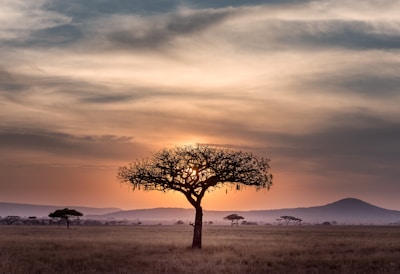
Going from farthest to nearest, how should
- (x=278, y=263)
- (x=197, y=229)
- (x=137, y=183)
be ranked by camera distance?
(x=137, y=183)
(x=197, y=229)
(x=278, y=263)

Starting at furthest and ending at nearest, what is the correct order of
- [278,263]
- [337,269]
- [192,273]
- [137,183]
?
[137,183], [278,263], [337,269], [192,273]

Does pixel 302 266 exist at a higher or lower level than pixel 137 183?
lower

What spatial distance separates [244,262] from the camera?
38.2m

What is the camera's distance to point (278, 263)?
3797cm

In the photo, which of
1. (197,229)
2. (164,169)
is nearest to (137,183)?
(164,169)

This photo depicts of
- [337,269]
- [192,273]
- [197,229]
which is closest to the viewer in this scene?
[192,273]

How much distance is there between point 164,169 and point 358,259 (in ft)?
68.2

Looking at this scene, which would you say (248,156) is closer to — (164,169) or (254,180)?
(254,180)

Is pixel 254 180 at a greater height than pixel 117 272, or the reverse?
pixel 254 180

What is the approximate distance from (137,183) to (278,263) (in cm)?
2195

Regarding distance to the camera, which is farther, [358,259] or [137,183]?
[137,183]

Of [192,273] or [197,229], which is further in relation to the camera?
[197,229]

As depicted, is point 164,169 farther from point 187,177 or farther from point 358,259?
point 358,259

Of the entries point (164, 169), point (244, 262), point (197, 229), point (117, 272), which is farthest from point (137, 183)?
point (117, 272)
